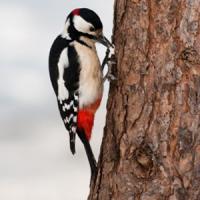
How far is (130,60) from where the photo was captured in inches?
80.9

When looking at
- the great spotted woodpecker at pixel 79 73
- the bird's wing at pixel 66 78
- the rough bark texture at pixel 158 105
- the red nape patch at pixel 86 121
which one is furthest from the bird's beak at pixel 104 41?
the red nape patch at pixel 86 121

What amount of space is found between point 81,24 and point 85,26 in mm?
25

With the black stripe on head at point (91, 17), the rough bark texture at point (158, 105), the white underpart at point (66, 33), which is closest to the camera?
the rough bark texture at point (158, 105)

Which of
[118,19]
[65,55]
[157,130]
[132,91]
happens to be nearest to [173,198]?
[157,130]

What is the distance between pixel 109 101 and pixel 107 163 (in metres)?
0.29

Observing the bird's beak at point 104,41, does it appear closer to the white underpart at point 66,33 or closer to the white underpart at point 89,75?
the white underpart at point 89,75

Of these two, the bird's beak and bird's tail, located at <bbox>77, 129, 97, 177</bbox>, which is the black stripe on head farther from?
bird's tail, located at <bbox>77, 129, 97, 177</bbox>

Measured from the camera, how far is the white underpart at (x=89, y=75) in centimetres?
258

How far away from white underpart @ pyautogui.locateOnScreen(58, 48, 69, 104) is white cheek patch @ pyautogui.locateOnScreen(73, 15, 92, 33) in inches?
5.8

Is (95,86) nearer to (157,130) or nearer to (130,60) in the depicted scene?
(130,60)

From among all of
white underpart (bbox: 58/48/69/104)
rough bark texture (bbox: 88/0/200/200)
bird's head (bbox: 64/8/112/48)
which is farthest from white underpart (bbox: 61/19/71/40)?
rough bark texture (bbox: 88/0/200/200)

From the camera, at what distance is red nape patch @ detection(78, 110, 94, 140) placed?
2568 mm

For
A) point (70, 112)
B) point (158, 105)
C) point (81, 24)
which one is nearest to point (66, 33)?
point (81, 24)

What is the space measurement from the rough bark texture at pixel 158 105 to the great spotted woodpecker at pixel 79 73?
50 centimetres
